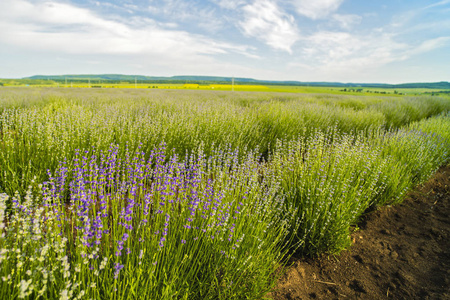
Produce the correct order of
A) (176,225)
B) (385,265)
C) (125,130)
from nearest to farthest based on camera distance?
1. (176,225)
2. (385,265)
3. (125,130)

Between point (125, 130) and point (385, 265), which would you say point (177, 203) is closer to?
point (385, 265)

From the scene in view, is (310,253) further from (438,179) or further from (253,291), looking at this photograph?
(438,179)

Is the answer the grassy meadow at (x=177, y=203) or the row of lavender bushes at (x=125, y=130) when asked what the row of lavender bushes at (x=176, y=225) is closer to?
the grassy meadow at (x=177, y=203)

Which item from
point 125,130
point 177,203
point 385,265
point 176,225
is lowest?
point 385,265

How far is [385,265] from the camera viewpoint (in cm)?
281

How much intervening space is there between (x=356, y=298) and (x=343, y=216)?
0.84 metres

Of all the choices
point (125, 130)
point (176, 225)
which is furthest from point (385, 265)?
point (125, 130)

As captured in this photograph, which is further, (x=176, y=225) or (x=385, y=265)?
(x=385, y=265)

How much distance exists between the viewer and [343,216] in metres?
2.96

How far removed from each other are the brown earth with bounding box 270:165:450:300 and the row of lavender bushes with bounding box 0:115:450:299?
0.18 meters

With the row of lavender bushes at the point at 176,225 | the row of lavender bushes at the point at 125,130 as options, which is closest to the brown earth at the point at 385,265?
the row of lavender bushes at the point at 176,225

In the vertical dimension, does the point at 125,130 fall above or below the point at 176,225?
above

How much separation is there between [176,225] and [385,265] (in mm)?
2361

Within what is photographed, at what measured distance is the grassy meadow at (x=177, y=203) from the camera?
5.01 feet
